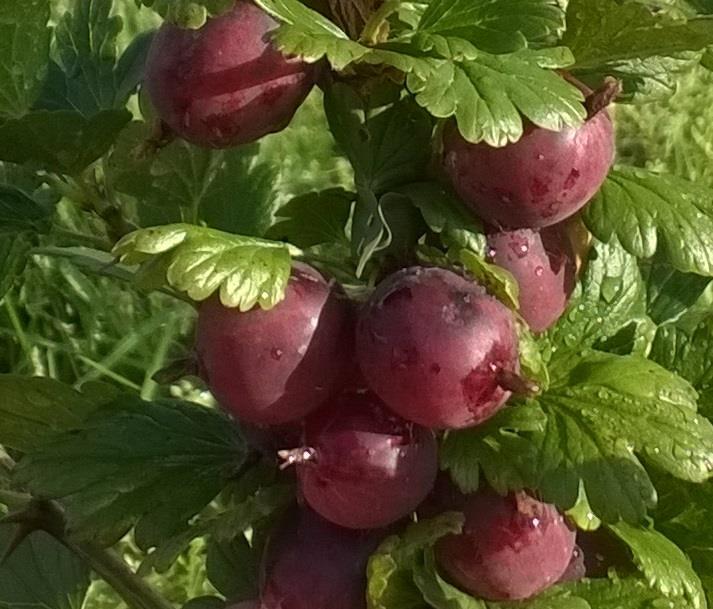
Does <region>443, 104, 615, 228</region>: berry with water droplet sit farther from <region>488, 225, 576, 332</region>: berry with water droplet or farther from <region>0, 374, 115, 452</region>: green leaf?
<region>0, 374, 115, 452</region>: green leaf

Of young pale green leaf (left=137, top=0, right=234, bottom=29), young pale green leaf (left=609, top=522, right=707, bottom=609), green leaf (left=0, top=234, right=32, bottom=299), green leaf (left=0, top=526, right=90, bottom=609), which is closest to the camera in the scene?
young pale green leaf (left=137, top=0, right=234, bottom=29)

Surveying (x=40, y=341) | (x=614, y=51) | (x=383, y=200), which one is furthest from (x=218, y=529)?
(x=40, y=341)

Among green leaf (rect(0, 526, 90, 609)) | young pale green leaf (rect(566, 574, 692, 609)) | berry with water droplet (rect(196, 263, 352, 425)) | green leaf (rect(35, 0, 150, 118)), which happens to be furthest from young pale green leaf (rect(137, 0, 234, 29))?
green leaf (rect(0, 526, 90, 609))

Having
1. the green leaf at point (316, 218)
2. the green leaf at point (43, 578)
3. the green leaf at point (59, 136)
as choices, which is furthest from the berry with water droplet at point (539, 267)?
the green leaf at point (43, 578)

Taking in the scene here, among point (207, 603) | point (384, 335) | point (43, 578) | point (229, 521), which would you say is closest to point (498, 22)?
point (384, 335)

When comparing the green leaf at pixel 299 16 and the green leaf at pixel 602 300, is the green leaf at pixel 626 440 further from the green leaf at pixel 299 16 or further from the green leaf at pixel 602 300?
the green leaf at pixel 299 16

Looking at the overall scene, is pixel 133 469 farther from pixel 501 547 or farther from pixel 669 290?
pixel 669 290

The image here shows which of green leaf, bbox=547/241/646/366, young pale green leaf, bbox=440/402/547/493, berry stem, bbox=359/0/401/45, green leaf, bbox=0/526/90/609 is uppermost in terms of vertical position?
berry stem, bbox=359/0/401/45
